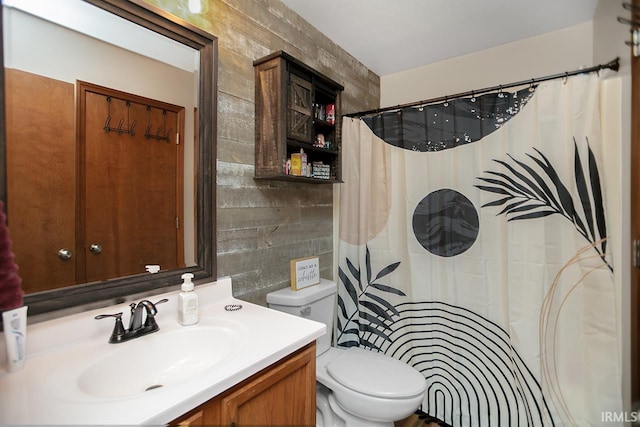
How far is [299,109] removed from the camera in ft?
5.03

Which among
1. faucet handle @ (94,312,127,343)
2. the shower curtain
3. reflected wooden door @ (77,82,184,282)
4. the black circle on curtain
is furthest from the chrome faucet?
the black circle on curtain

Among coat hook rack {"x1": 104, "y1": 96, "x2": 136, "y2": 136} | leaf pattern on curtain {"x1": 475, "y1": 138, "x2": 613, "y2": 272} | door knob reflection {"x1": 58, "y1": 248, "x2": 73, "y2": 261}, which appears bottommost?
door knob reflection {"x1": 58, "y1": 248, "x2": 73, "y2": 261}

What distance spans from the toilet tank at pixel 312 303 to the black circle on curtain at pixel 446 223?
66cm

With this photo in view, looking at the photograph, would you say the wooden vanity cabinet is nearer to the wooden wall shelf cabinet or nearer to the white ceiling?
the wooden wall shelf cabinet

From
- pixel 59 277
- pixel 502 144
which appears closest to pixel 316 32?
pixel 502 144

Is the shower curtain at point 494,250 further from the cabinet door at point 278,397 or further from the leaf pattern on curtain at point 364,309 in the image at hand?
the cabinet door at point 278,397

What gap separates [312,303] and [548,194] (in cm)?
136

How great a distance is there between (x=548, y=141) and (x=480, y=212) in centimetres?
47

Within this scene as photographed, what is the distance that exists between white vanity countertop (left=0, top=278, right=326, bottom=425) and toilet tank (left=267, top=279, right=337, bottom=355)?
317 millimetres

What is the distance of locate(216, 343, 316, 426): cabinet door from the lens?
0.80 meters

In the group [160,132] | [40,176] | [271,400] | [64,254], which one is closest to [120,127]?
[160,132]

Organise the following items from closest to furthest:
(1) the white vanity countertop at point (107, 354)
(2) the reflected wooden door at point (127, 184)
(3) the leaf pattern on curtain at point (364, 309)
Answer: (1) the white vanity countertop at point (107, 354), (2) the reflected wooden door at point (127, 184), (3) the leaf pattern on curtain at point (364, 309)

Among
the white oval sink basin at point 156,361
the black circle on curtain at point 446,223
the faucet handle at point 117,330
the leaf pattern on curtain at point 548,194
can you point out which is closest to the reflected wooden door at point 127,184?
the faucet handle at point 117,330

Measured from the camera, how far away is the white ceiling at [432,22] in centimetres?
167
